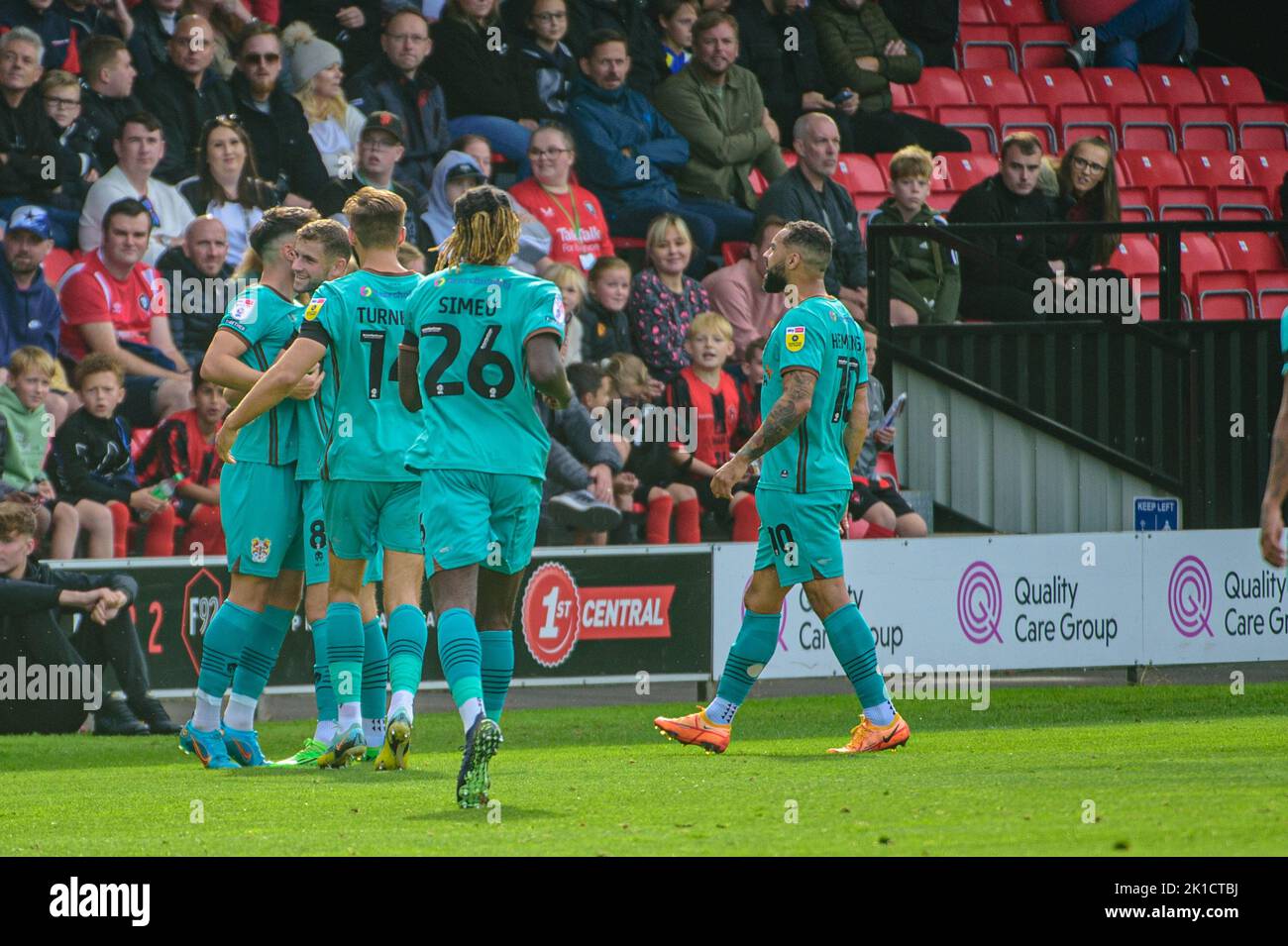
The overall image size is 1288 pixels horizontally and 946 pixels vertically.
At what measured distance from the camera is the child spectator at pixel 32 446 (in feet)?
41.1

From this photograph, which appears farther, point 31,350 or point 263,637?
point 31,350

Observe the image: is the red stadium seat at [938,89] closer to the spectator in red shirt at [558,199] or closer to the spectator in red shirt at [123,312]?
the spectator in red shirt at [558,199]

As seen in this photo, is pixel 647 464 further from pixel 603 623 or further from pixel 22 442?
pixel 22 442

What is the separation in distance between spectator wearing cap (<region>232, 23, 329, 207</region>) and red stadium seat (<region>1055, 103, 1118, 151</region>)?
8.97 metres

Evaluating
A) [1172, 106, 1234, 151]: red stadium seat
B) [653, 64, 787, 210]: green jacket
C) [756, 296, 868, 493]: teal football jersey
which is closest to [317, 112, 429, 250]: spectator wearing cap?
[653, 64, 787, 210]: green jacket

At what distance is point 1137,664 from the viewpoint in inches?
567

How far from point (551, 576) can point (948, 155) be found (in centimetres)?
836

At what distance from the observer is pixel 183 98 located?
47.1 ft

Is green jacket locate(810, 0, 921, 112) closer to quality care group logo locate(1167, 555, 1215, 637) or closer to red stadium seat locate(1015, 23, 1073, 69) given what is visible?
red stadium seat locate(1015, 23, 1073, 69)

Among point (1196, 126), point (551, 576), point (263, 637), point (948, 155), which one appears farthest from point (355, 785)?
point (1196, 126)

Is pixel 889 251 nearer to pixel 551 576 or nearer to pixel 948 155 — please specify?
pixel 948 155

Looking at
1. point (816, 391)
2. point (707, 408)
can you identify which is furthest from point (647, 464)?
point (816, 391)

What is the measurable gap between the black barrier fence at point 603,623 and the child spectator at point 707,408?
1593mm

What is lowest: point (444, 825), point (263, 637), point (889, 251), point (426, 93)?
point (444, 825)
